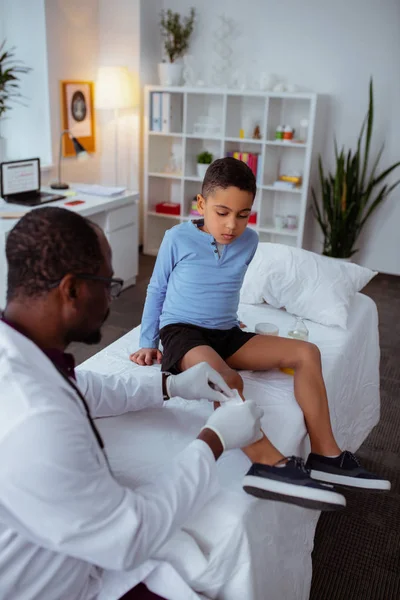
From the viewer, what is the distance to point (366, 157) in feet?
12.2

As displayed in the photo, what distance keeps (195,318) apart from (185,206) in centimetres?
286

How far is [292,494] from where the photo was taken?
1.07 meters

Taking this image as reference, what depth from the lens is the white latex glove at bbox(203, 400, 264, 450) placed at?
1054mm

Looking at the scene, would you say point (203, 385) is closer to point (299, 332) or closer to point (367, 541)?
point (299, 332)

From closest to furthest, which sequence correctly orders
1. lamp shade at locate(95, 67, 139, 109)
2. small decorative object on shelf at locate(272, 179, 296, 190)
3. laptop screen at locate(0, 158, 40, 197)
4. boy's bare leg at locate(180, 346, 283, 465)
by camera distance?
1. boy's bare leg at locate(180, 346, 283, 465)
2. laptop screen at locate(0, 158, 40, 197)
3. lamp shade at locate(95, 67, 139, 109)
4. small decorative object on shelf at locate(272, 179, 296, 190)

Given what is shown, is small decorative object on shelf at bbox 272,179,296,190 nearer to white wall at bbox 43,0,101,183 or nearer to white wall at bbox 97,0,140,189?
white wall at bbox 97,0,140,189

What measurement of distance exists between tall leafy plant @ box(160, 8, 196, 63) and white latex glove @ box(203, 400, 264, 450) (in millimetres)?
3637

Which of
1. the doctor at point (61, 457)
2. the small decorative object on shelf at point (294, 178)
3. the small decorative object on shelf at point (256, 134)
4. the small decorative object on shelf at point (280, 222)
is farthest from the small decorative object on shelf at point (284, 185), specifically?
the doctor at point (61, 457)

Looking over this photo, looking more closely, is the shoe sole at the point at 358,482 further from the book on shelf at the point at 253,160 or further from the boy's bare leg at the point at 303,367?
the book on shelf at the point at 253,160

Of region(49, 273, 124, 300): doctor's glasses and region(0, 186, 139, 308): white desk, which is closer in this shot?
region(49, 273, 124, 300): doctor's glasses

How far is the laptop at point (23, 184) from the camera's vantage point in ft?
9.89

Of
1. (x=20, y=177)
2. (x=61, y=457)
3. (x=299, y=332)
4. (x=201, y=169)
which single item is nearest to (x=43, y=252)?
(x=61, y=457)

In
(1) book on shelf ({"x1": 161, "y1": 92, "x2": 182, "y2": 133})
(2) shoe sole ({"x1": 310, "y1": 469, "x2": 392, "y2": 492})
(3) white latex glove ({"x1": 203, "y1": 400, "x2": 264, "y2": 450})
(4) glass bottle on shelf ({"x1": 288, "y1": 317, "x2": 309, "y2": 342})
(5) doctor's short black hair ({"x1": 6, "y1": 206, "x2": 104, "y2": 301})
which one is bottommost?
(2) shoe sole ({"x1": 310, "y1": 469, "x2": 392, "y2": 492})

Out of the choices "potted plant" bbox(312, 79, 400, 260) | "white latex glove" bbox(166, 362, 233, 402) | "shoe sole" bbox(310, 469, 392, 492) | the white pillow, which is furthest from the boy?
"potted plant" bbox(312, 79, 400, 260)
